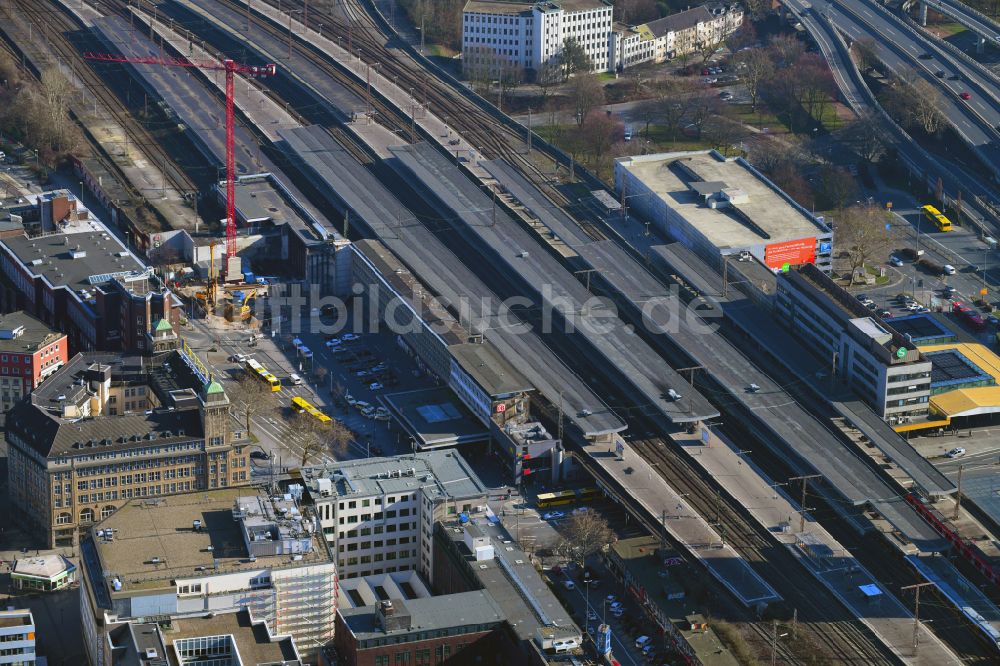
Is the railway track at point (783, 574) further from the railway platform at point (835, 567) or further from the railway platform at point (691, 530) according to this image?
the railway platform at point (691, 530)

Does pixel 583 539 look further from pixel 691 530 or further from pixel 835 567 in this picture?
pixel 835 567

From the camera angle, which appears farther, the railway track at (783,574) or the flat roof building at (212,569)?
the railway track at (783,574)

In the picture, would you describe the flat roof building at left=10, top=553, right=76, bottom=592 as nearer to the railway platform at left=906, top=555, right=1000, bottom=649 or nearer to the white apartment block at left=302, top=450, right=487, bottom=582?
the white apartment block at left=302, top=450, right=487, bottom=582

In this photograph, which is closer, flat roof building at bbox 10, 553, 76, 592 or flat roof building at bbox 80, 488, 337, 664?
flat roof building at bbox 80, 488, 337, 664

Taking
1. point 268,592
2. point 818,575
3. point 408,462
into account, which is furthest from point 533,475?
point 268,592

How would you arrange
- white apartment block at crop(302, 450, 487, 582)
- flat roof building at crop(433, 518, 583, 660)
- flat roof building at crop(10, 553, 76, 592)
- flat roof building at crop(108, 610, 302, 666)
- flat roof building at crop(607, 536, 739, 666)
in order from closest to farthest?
flat roof building at crop(108, 610, 302, 666)
flat roof building at crop(433, 518, 583, 660)
flat roof building at crop(607, 536, 739, 666)
flat roof building at crop(10, 553, 76, 592)
white apartment block at crop(302, 450, 487, 582)

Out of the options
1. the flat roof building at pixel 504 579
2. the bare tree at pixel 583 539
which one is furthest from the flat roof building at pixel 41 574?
the bare tree at pixel 583 539

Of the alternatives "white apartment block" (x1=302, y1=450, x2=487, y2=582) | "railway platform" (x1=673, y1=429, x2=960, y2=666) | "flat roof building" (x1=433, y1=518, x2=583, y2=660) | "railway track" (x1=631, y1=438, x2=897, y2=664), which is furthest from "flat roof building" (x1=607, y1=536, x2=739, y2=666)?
"white apartment block" (x1=302, y1=450, x2=487, y2=582)
